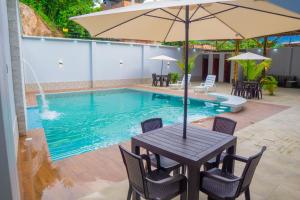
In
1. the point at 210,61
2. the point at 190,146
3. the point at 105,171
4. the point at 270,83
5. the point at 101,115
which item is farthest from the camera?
the point at 210,61

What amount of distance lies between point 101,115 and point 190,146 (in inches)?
261

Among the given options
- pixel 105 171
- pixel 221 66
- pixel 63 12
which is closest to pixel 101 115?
pixel 105 171

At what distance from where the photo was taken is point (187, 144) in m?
2.79

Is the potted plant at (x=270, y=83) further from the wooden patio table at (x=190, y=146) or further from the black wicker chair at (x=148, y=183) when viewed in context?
the black wicker chair at (x=148, y=183)

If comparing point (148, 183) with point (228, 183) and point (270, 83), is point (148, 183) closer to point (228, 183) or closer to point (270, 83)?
point (228, 183)

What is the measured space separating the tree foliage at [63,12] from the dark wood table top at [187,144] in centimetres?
1982

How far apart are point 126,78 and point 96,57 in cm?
291

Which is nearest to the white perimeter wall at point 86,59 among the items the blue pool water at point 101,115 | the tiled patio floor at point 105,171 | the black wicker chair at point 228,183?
the blue pool water at point 101,115

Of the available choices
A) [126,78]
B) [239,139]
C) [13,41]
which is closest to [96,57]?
[126,78]

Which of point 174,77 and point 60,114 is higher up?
point 174,77

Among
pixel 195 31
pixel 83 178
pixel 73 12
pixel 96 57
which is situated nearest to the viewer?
pixel 83 178

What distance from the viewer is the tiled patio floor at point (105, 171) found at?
3.17 m

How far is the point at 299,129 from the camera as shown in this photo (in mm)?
6469

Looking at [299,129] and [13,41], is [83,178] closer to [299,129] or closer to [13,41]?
[13,41]
